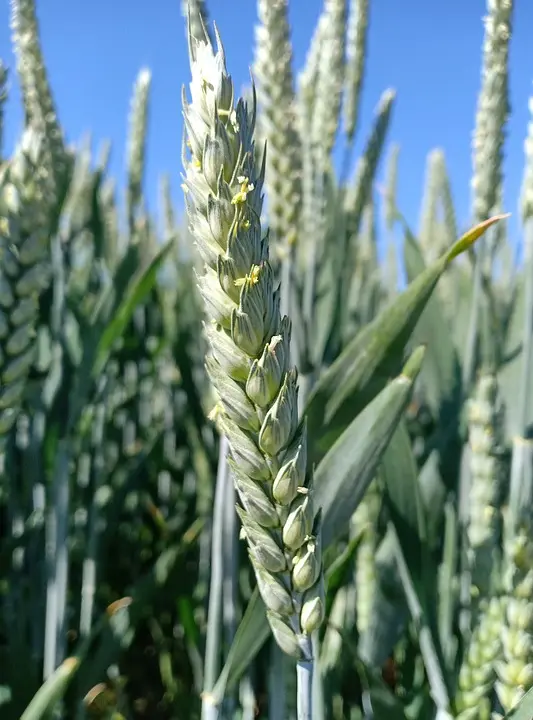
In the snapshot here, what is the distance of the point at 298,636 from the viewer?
39 cm

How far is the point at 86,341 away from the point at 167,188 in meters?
1.71

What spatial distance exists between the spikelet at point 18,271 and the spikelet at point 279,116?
26cm

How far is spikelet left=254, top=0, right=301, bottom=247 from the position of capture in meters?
0.81

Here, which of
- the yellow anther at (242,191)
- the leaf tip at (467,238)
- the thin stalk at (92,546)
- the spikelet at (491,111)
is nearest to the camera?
the yellow anther at (242,191)

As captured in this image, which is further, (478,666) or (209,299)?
(478,666)

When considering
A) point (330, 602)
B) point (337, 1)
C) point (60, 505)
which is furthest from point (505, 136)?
point (60, 505)

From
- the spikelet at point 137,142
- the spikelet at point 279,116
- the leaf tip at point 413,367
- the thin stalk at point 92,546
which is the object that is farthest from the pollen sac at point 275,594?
the spikelet at point 137,142

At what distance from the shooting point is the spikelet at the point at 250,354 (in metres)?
0.35

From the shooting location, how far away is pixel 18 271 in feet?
2.32

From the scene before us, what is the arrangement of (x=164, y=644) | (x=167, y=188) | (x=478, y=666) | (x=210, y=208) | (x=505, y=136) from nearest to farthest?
(x=210, y=208)
(x=478, y=666)
(x=505, y=136)
(x=164, y=644)
(x=167, y=188)

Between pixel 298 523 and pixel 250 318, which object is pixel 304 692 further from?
pixel 250 318

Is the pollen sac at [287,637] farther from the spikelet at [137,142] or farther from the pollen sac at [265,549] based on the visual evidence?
the spikelet at [137,142]

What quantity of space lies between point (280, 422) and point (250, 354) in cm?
4

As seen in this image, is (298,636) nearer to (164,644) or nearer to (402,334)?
(402,334)
